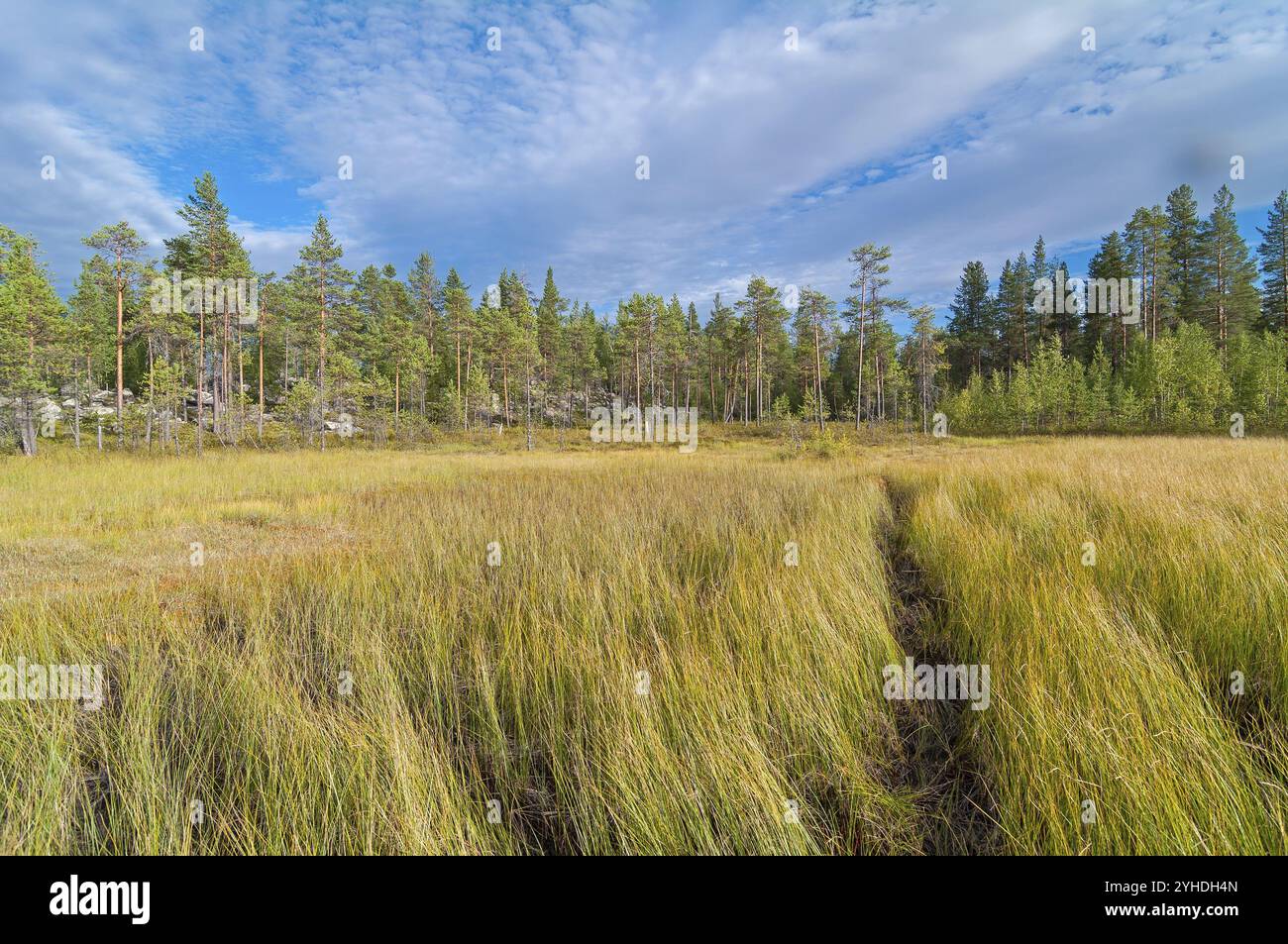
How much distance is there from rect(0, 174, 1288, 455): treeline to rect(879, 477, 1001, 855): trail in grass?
31.7m

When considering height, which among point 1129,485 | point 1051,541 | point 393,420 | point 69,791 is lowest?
point 69,791

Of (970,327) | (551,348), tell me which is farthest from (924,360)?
(551,348)

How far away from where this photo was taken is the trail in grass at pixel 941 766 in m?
2.05

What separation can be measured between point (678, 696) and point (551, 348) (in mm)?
54863

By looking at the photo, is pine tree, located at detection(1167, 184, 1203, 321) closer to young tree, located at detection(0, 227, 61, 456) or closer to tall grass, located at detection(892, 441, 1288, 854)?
tall grass, located at detection(892, 441, 1288, 854)

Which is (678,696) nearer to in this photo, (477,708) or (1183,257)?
(477,708)

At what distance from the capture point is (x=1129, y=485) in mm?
7547

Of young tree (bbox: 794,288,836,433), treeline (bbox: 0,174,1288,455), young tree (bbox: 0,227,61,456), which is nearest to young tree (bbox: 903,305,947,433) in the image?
treeline (bbox: 0,174,1288,455)

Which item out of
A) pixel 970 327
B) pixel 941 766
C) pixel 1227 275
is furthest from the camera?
pixel 970 327

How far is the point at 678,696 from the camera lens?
2.70 m

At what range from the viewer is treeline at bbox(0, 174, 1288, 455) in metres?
29.3

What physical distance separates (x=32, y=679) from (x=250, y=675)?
183 cm
